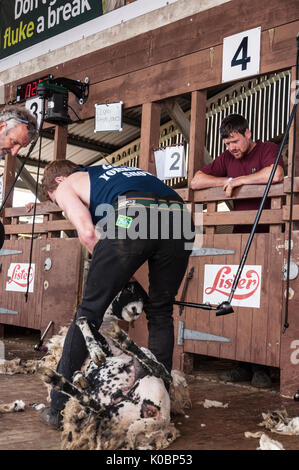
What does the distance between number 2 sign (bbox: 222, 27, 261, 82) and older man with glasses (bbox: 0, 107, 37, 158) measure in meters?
1.93

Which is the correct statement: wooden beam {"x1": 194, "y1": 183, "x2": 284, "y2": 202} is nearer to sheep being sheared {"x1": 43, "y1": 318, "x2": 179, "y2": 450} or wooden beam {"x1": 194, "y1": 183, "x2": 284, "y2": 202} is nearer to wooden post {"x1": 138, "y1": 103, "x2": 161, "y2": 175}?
wooden post {"x1": 138, "y1": 103, "x2": 161, "y2": 175}

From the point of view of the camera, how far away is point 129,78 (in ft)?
18.1

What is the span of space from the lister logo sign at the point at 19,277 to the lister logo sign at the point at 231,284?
265cm

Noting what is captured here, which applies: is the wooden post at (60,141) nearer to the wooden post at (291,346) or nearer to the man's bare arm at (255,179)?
the man's bare arm at (255,179)

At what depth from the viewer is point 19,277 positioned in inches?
257

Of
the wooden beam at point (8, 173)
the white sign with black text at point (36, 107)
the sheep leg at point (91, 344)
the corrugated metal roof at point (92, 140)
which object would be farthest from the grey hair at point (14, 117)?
the corrugated metal roof at point (92, 140)

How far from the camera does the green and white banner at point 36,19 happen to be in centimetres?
631

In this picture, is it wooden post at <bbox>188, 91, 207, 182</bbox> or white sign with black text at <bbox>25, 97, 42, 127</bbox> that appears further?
white sign with black text at <bbox>25, 97, 42, 127</bbox>

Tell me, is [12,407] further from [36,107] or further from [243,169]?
[36,107]

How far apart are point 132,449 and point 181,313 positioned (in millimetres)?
2355

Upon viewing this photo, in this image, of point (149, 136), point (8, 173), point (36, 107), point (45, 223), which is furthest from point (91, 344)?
point (8, 173)

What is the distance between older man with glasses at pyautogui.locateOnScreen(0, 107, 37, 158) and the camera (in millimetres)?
3689

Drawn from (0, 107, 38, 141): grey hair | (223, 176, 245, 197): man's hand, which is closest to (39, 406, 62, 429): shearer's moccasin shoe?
(0, 107, 38, 141): grey hair

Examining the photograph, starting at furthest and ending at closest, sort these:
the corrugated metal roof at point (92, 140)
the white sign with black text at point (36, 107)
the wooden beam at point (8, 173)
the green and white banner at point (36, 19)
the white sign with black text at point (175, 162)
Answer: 1. the corrugated metal roof at point (92, 140)
2. the wooden beam at point (8, 173)
3. the white sign with black text at point (36, 107)
4. the green and white banner at point (36, 19)
5. the white sign with black text at point (175, 162)
